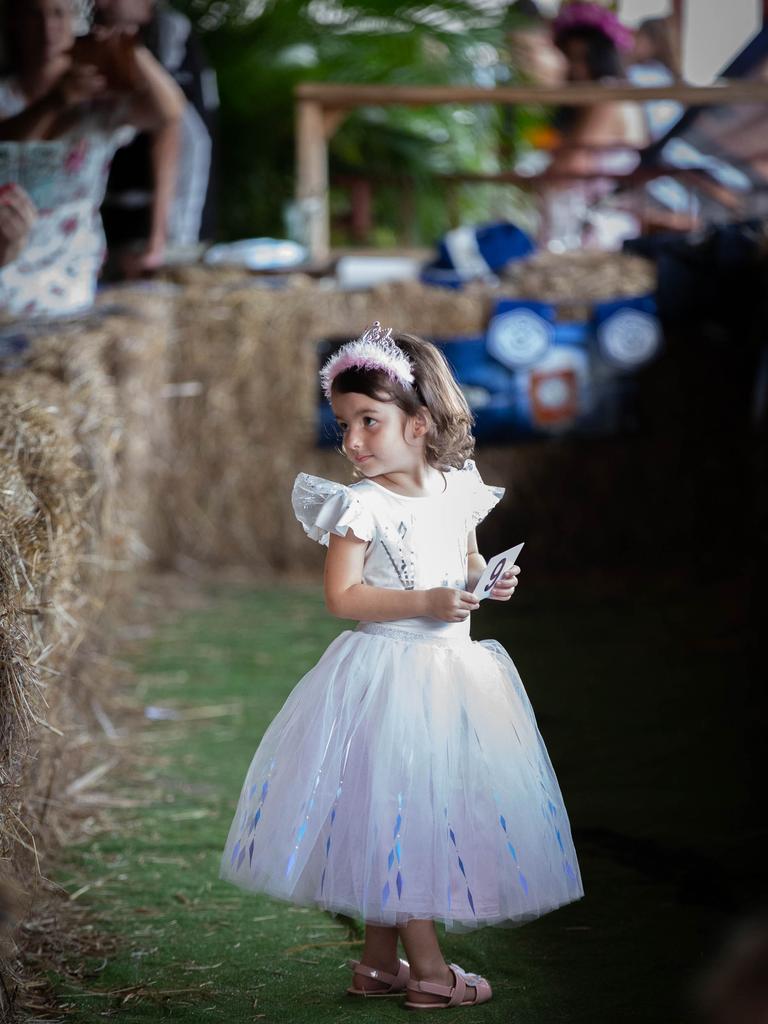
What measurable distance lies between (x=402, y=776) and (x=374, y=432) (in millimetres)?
506

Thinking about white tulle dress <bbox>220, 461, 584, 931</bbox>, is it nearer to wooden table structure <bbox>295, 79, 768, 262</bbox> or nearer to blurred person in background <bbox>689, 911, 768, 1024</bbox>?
blurred person in background <bbox>689, 911, 768, 1024</bbox>

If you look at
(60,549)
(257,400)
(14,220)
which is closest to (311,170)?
(257,400)

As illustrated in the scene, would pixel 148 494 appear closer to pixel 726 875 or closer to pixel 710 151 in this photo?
pixel 710 151

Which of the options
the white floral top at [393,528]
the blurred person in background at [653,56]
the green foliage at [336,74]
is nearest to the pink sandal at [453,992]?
the white floral top at [393,528]

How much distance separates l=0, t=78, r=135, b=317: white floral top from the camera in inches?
149

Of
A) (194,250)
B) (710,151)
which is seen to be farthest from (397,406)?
(710,151)

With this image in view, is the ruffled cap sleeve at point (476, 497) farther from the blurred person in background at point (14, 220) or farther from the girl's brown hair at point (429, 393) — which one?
the blurred person in background at point (14, 220)

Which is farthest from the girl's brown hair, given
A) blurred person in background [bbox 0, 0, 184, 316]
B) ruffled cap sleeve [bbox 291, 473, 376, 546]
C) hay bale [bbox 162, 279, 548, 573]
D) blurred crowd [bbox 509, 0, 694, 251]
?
blurred crowd [bbox 509, 0, 694, 251]

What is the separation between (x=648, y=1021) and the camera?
1.86 m

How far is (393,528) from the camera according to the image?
197 cm

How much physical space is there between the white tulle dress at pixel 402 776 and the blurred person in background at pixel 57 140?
217 centimetres

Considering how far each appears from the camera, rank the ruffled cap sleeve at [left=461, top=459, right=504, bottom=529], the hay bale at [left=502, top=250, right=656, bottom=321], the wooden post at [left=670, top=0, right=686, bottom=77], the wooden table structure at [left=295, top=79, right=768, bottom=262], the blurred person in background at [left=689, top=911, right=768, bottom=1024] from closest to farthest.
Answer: the blurred person in background at [left=689, top=911, right=768, bottom=1024], the ruffled cap sleeve at [left=461, top=459, right=504, bottom=529], the hay bale at [left=502, top=250, right=656, bottom=321], the wooden table structure at [left=295, top=79, right=768, bottom=262], the wooden post at [left=670, top=0, right=686, bottom=77]

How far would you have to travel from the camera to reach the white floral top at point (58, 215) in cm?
378

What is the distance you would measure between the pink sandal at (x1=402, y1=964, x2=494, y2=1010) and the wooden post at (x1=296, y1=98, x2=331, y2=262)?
444cm
